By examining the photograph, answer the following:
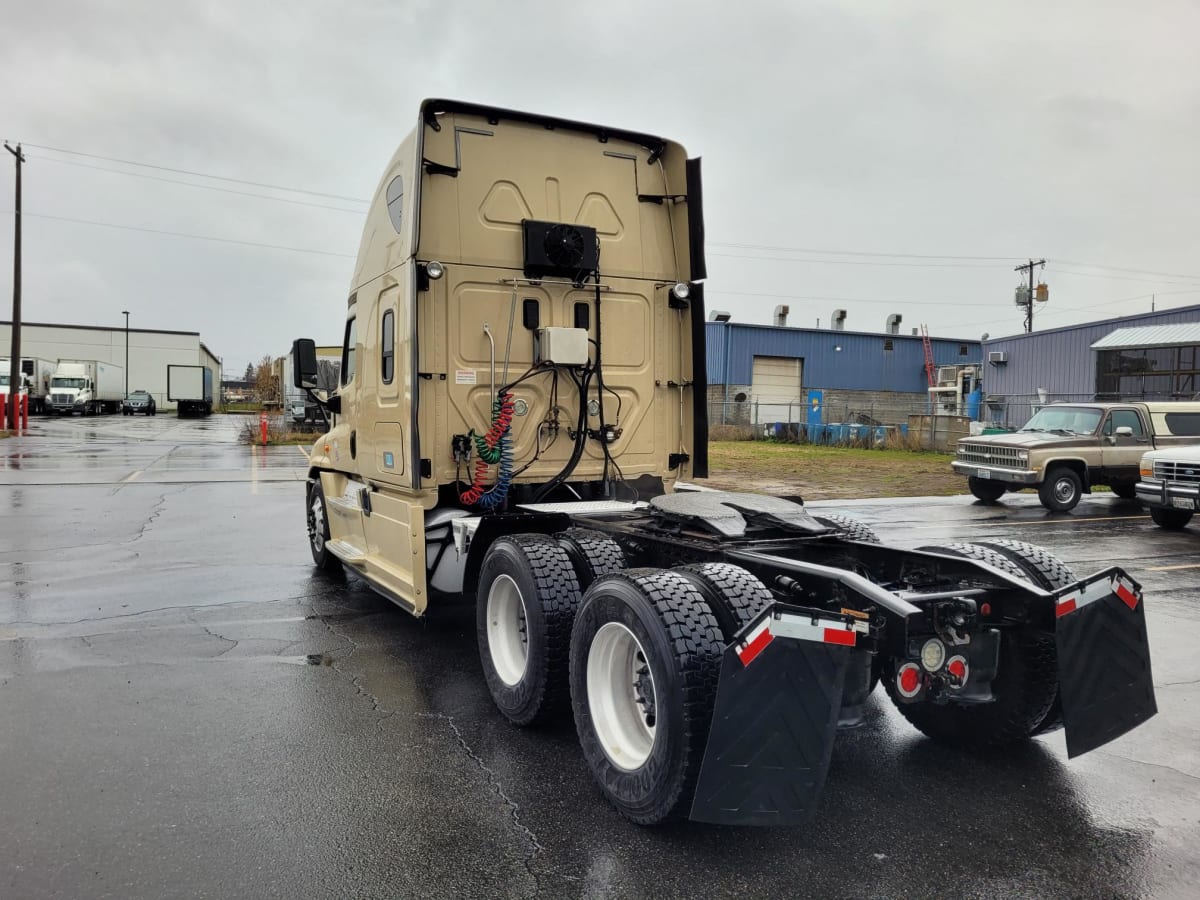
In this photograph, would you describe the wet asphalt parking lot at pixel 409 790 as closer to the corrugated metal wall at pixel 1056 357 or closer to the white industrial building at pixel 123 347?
the corrugated metal wall at pixel 1056 357

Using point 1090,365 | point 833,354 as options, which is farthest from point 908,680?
point 833,354

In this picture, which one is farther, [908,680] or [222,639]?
[222,639]

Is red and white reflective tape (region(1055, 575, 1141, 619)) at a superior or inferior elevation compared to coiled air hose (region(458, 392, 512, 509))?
inferior

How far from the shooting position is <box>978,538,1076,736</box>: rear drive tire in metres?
3.76

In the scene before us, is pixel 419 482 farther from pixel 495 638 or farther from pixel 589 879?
pixel 589 879

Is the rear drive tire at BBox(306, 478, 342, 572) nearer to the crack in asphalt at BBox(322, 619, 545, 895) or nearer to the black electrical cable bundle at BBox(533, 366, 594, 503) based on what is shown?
the crack in asphalt at BBox(322, 619, 545, 895)

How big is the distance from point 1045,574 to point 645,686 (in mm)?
1881

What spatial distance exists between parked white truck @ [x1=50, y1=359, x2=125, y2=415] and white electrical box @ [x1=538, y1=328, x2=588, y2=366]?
187ft

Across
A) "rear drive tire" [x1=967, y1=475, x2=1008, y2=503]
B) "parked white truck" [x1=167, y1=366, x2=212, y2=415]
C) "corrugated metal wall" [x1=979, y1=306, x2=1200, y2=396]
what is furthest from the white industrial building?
"rear drive tire" [x1=967, y1=475, x2=1008, y2=503]

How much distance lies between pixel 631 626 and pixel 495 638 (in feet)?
5.24

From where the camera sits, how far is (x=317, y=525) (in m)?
8.45

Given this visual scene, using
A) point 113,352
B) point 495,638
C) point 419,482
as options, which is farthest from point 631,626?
point 113,352

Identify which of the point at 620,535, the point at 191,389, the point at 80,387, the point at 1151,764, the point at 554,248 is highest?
the point at 191,389

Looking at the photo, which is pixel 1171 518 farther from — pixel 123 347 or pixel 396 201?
pixel 123 347
